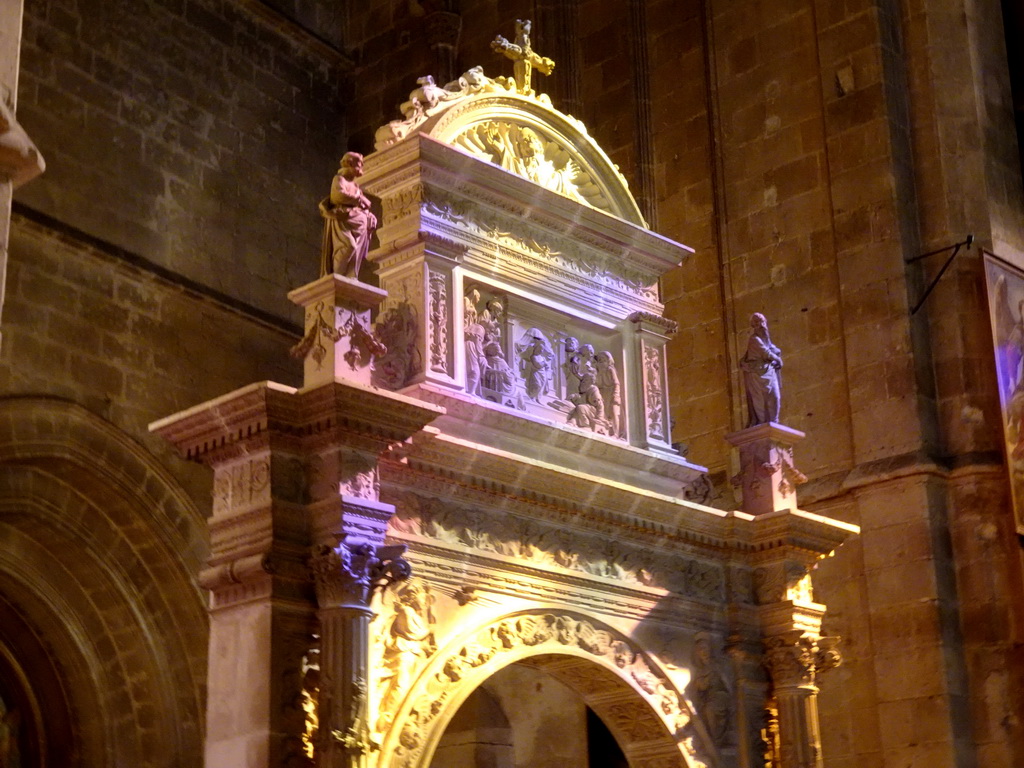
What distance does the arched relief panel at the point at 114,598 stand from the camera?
1220 cm

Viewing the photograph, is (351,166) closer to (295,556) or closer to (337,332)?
(337,332)

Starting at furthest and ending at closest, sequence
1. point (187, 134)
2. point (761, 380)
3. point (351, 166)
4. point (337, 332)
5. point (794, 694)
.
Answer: point (187, 134)
point (761, 380)
point (794, 694)
point (351, 166)
point (337, 332)

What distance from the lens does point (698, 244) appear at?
12.8m

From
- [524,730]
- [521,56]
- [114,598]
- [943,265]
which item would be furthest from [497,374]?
[114,598]

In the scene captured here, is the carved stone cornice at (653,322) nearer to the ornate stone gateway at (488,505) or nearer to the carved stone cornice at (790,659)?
the ornate stone gateway at (488,505)

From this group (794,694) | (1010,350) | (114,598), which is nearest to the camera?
(794,694)

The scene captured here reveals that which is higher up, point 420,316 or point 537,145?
point 537,145

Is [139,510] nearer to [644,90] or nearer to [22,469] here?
[22,469]

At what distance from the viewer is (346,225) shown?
7.31 m

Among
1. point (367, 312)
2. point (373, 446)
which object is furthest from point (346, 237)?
point (373, 446)

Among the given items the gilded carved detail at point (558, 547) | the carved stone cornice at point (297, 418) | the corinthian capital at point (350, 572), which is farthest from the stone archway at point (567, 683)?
the carved stone cornice at point (297, 418)

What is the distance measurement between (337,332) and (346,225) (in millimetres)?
581

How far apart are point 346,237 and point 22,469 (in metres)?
5.63

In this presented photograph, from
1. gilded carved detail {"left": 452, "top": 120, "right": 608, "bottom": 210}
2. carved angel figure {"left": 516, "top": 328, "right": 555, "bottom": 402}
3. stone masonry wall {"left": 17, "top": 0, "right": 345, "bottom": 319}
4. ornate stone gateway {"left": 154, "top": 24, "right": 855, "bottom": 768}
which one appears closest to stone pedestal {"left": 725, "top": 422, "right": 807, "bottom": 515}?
ornate stone gateway {"left": 154, "top": 24, "right": 855, "bottom": 768}
